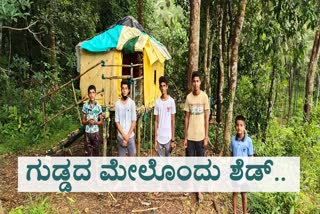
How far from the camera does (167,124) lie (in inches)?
242

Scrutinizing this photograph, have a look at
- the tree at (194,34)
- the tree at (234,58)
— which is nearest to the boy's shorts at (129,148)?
the tree at (194,34)

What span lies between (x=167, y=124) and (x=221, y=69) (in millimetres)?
4488

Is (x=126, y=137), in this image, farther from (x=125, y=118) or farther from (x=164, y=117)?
(x=164, y=117)

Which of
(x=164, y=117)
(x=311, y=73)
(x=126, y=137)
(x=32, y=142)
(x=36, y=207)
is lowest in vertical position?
(x=36, y=207)

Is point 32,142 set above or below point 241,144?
below

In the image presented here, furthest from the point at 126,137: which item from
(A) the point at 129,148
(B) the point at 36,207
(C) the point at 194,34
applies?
(C) the point at 194,34

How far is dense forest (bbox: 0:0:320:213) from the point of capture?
25.4 feet

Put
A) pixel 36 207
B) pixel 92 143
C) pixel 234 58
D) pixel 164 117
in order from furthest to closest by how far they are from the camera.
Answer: pixel 234 58 < pixel 92 143 < pixel 164 117 < pixel 36 207

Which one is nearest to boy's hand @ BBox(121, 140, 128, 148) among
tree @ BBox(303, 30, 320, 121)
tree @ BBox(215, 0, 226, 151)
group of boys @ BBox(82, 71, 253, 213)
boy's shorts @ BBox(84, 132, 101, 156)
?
group of boys @ BBox(82, 71, 253, 213)

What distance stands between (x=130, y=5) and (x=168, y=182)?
11.6m

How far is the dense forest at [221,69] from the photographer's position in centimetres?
774

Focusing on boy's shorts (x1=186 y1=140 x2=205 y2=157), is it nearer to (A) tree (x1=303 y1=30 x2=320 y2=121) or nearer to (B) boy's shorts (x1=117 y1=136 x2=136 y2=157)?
(B) boy's shorts (x1=117 y1=136 x2=136 y2=157)

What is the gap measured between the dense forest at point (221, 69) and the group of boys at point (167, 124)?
750 mm

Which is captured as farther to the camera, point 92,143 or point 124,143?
point 92,143
